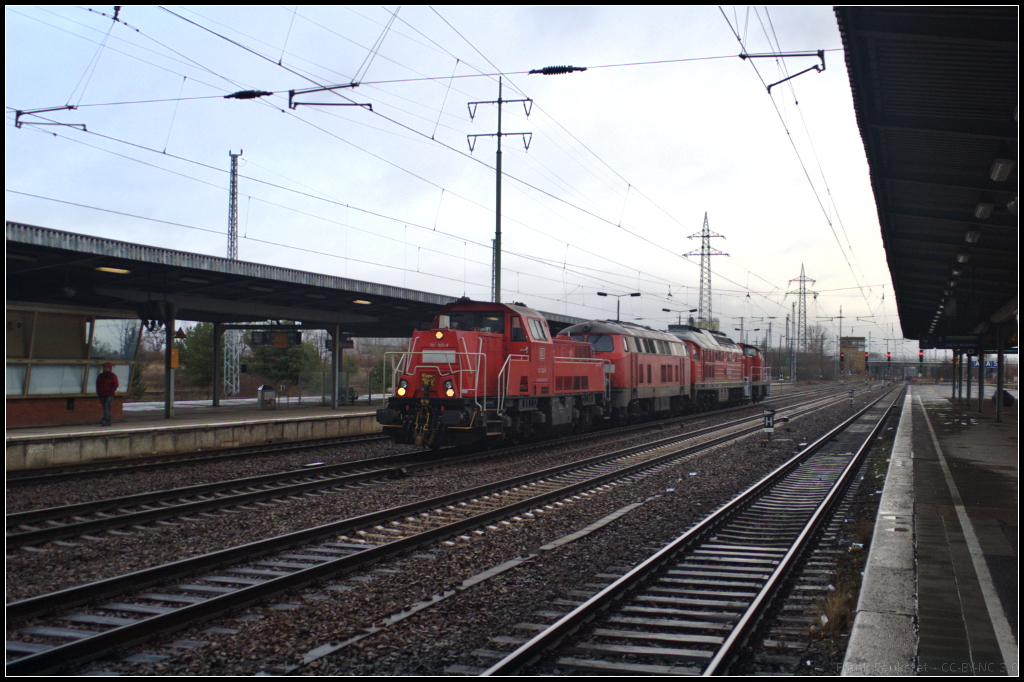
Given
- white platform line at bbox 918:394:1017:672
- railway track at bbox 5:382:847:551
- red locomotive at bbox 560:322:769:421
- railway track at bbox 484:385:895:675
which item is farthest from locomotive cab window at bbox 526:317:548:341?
white platform line at bbox 918:394:1017:672

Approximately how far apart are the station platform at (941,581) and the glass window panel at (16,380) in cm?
1960

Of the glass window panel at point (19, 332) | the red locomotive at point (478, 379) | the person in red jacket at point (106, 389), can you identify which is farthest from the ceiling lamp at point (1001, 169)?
the glass window panel at point (19, 332)

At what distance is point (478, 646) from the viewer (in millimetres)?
5328

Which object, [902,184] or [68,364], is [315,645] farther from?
[68,364]

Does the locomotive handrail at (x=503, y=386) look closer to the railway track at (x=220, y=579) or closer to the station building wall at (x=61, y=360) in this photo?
the railway track at (x=220, y=579)

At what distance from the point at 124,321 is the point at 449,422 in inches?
479

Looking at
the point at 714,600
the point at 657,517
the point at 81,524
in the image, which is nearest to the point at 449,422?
the point at 657,517

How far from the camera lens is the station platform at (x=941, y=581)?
15.7 ft

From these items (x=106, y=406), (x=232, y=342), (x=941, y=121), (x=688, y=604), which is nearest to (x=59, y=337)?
(x=106, y=406)

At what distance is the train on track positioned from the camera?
1483 centimetres

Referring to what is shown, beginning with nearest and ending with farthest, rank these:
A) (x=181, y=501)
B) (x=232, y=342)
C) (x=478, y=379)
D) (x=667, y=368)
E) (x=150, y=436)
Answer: (x=181, y=501), (x=478, y=379), (x=150, y=436), (x=667, y=368), (x=232, y=342)

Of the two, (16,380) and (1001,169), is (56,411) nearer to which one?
(16,380)

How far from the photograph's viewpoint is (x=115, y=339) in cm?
2044

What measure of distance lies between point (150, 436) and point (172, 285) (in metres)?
6.07
